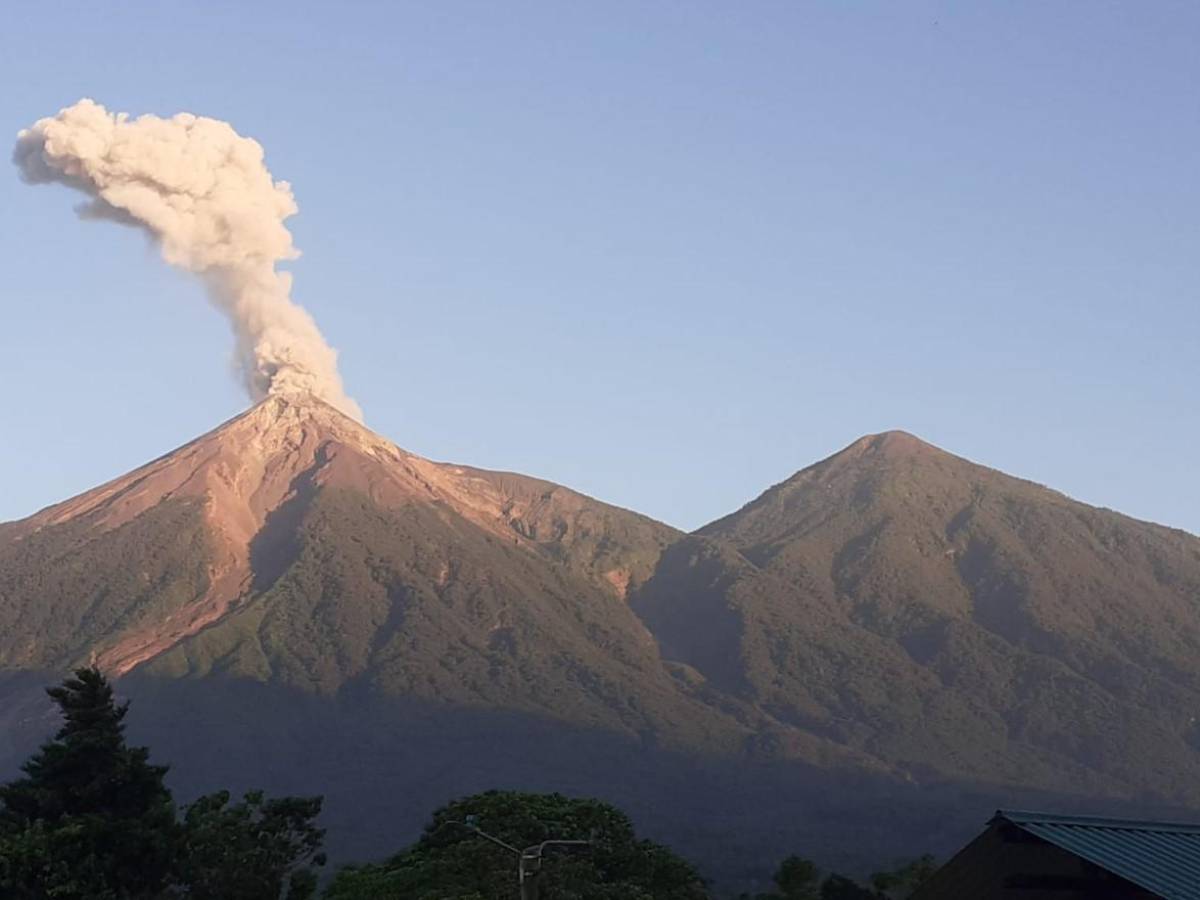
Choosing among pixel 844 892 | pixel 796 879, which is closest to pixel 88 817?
pixel 844 892

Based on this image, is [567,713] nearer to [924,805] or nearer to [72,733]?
[924,805]

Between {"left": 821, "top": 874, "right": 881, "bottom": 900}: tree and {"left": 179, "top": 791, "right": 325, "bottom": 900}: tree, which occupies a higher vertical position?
{"left": 179, "top": 791, "right": 325, "bottom": 900}: tree

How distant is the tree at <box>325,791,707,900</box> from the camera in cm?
4466

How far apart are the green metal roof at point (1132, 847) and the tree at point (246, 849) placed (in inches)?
954

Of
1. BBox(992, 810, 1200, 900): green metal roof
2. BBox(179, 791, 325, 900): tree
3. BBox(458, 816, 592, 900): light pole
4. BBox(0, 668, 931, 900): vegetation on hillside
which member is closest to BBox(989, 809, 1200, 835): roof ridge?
BBox(992, 810, 1200, 900): green metal roof

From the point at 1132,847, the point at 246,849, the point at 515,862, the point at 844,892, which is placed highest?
the point at 246,849

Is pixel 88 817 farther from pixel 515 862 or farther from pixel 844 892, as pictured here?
pixel 844 892

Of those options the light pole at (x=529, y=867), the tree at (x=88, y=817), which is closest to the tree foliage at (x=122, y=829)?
the tree at (x=88, y=817)

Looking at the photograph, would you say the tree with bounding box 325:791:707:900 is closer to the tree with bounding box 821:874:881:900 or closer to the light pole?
the light pole

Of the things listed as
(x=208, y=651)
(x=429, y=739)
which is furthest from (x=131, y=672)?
(x=429, y=739)

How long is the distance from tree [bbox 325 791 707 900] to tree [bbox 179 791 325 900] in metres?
1.88

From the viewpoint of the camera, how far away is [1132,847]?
102 feet

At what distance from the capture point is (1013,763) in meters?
189

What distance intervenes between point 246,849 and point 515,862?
332 inches
